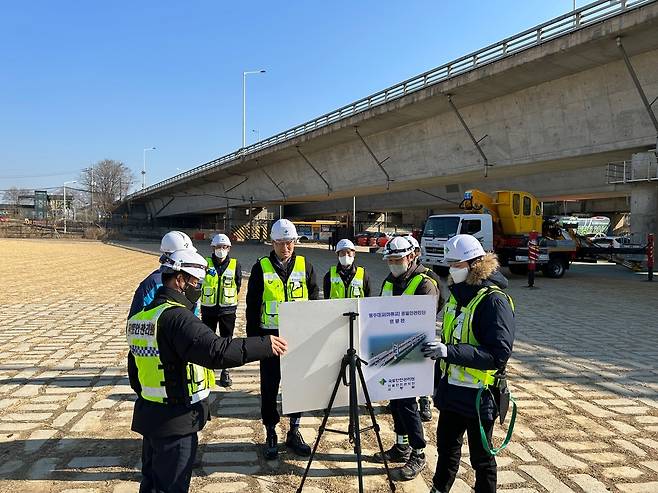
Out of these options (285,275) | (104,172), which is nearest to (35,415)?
(285,275)

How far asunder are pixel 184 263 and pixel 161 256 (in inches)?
11.1

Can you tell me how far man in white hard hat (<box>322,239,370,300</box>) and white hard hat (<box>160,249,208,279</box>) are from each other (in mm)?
2360

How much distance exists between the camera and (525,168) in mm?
19391

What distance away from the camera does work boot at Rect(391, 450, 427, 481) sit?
3588mm

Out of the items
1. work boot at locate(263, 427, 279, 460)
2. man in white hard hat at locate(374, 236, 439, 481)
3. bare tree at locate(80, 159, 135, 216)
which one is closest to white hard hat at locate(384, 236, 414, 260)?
man in white hard hat at locate(374, 236, 439, 481)

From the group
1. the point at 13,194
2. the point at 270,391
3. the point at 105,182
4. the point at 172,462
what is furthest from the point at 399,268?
the point at 13,194

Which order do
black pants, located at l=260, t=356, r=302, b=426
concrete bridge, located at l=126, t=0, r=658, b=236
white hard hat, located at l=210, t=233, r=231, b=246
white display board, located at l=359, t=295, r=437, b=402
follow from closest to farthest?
white display board, located at l=359, t=295, r=437, b=402, black pants, located at l=260, t=356, r=302, b=426, white hard hat, located at l=210, t=233, r=231, b=246, concrete bridge, located at l=126, t=0, r=658, b=236

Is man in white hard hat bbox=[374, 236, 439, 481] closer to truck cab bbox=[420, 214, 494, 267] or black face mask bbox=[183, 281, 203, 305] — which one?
black face mask bbox=[183, 281, 203, 305]

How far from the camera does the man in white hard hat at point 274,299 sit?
3963 mm

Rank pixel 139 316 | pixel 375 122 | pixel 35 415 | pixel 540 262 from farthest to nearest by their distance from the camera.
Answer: pixel 375 122 → pixel 540 262 → pixel 35 415 → pixel 139 316

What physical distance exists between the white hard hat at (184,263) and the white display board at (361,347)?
62cm

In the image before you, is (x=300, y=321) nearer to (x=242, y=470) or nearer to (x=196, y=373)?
(x=196, y=373)

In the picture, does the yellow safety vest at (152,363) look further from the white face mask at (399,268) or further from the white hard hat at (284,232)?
the white face mask at (399,268)

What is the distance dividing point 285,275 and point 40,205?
300 ft
